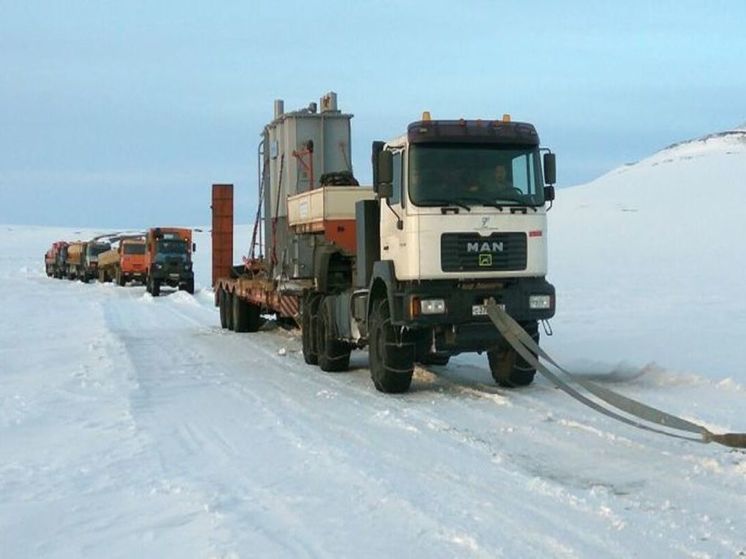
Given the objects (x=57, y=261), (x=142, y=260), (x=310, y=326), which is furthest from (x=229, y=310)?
(x=57, y=261)

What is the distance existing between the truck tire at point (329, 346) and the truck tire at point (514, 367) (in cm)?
264

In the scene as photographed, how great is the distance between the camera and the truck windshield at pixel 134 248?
4331 centimetres

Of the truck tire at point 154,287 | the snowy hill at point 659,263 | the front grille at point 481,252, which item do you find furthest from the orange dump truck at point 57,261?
the front grille at point 481,252

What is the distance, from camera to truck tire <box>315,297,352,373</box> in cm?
1378

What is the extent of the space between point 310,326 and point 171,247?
24982mm

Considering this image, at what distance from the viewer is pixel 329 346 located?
13.8m

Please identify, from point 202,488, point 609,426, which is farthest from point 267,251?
point 202,488

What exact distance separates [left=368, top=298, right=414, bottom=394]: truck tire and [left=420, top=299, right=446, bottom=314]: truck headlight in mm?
666

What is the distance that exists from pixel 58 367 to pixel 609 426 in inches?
328

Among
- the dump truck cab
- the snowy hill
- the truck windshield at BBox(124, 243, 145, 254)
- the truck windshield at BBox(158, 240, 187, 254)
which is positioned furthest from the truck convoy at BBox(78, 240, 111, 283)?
the snowy hill

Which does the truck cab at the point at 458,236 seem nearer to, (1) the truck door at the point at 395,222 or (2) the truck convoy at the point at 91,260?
(1) the truck door at the point at 395,222

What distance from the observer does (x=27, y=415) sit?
33.0 ft

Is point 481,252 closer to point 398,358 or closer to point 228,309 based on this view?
point 398,358

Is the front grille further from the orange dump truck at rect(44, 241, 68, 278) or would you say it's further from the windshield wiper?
the orange dump truck at rect(44, 241, 68, 278)
